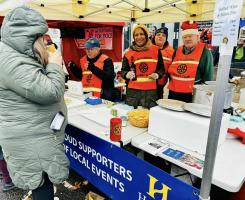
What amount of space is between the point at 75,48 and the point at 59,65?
4086 millimetres

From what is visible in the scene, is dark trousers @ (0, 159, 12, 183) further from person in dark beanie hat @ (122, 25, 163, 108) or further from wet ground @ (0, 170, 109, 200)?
person in dark beanie hat @ (122, 25, 163, 108)

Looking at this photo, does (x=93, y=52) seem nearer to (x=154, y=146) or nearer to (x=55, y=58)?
(x=55, y=58)

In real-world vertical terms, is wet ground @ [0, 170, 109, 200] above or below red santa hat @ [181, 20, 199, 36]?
below

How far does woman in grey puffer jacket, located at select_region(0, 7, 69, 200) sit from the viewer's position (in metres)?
1.01

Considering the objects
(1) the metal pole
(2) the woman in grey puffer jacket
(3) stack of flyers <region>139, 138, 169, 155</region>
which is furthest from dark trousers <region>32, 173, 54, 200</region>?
(1) the metal pole

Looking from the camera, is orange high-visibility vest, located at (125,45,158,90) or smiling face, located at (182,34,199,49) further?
orange high-visibility vest, located at (125,45,158,90)

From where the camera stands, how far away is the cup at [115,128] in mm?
1386

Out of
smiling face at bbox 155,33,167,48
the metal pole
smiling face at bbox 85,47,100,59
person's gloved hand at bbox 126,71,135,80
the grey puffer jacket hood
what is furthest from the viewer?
smiling face at bbox 155,33,167,48

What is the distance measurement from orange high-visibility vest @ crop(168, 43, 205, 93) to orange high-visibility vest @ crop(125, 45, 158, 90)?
23 cm

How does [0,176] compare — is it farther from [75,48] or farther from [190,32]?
[75,48]

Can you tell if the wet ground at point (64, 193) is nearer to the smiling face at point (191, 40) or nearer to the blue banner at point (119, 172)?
the blue banner at point (119, 172)

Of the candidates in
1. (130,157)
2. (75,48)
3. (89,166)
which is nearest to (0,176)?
(89,166)

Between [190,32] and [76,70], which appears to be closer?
[190,32]

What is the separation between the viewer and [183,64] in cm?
245
